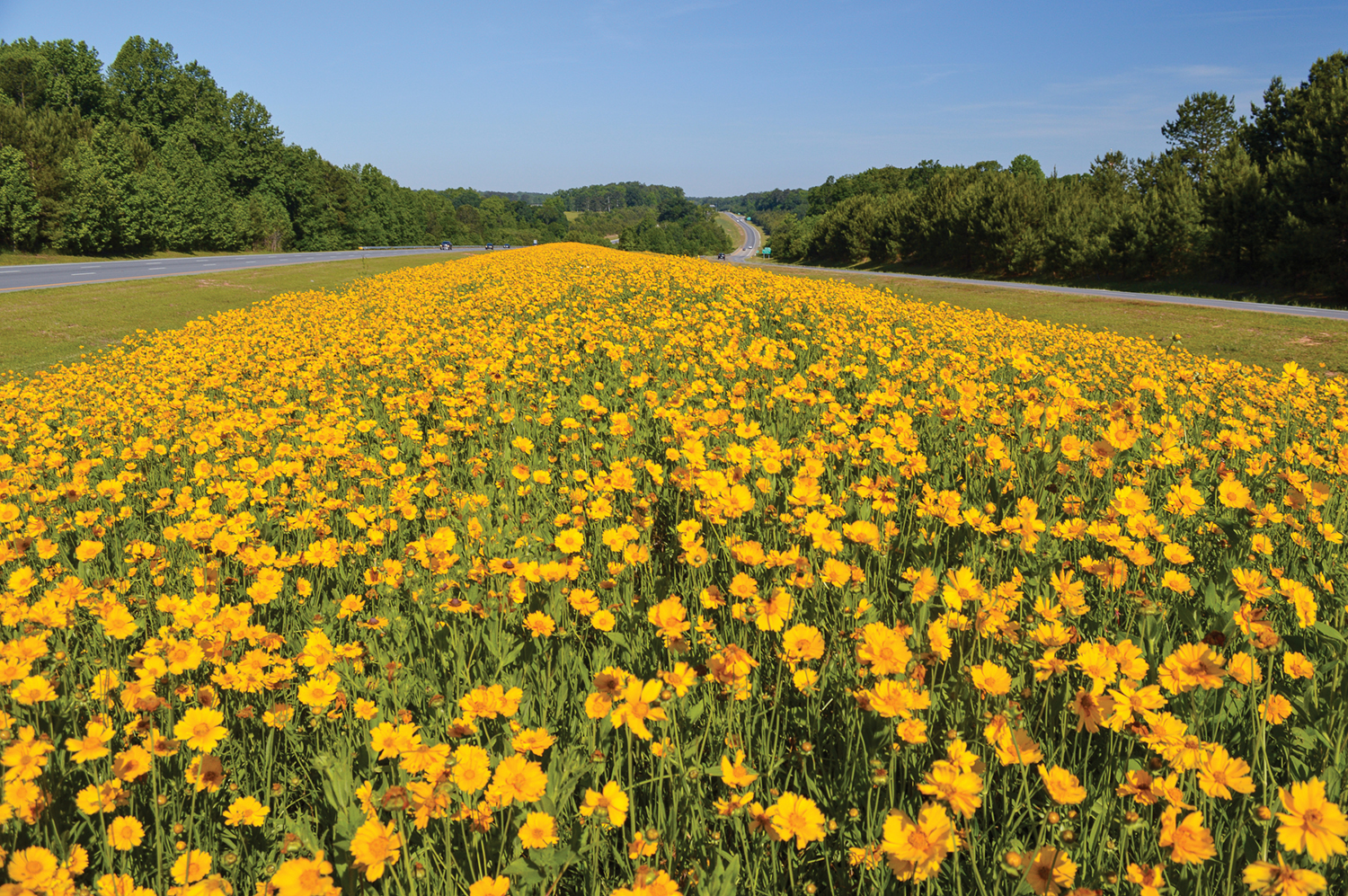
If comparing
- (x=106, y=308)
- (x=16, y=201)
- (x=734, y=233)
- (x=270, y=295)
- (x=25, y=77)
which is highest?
(x=734, y=233)

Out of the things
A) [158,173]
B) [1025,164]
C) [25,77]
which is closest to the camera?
[158,173]

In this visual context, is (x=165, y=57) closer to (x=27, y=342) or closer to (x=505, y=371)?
(x=27, y=342)

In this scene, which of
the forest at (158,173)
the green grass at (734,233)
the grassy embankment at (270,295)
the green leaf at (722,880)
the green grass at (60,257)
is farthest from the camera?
the green grass at (734,233)

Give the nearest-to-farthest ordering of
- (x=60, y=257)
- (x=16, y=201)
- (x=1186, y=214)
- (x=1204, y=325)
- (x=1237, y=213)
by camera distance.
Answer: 1. (x=1204, y=325)
2. (x=1237, y=213)
3. (x=1186, y=214)
4. (x=16, y=201)
5. (x=60, y=257)

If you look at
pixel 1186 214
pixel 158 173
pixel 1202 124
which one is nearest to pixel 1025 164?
pixel 1202 124

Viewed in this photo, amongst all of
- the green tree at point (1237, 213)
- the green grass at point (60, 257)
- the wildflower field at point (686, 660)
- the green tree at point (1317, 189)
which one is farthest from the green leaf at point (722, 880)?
the green grass at point (60, 257)

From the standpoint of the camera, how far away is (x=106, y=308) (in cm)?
1384

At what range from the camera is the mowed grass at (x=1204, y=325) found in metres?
10.8

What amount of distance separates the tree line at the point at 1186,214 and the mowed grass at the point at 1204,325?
718 cm

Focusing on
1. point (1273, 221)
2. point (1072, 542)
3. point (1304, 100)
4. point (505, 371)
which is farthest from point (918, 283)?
point (1072, 542)

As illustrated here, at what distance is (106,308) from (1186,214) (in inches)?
1281

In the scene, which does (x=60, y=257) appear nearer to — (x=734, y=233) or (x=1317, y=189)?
(x=1317, y=189)

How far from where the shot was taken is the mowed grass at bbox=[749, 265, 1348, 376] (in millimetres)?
10797

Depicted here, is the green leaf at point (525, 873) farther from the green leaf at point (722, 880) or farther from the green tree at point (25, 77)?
the green tree at point (25, 77)
